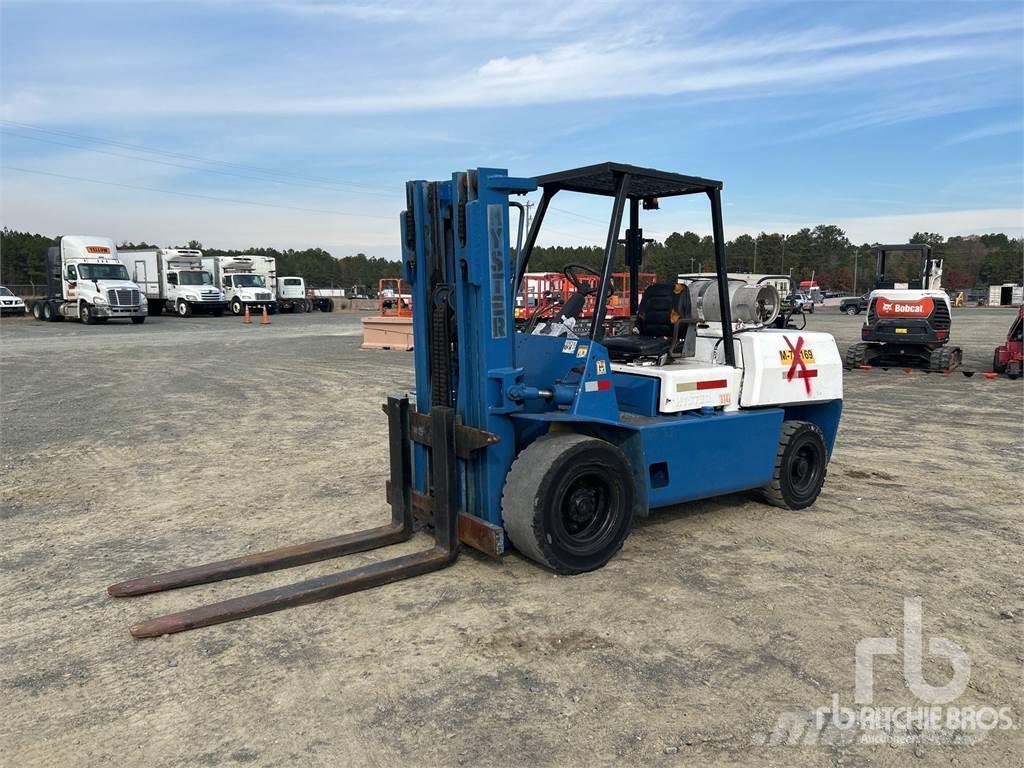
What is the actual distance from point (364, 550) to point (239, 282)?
125ft

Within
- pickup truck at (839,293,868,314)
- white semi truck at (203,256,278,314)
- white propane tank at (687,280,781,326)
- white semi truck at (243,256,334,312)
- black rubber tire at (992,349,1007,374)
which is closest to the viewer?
white propane tank at (687,280,781,326)

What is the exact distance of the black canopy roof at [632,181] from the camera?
5.33m

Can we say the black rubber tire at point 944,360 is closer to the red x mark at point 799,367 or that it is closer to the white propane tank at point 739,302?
the red x mark at point 799,367

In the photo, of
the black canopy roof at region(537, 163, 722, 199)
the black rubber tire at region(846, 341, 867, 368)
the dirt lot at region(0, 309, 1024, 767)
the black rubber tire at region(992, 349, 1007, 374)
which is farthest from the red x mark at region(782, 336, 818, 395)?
the black rubber tire at region(992, 349, 1007, 374)

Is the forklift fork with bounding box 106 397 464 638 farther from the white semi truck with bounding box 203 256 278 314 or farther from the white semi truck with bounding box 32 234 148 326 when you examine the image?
the white semi truck with bounding box 203 256 278 314

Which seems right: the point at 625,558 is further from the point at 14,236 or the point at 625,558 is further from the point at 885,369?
the point at 14,236

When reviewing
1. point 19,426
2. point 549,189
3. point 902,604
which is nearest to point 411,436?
point 549,189

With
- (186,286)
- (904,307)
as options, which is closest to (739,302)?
(904,307)

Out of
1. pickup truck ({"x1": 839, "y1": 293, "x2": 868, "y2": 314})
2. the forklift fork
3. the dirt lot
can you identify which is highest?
pickup truck ({"x1": 839, "y1": 293, "x2": 868, "y2": 314})

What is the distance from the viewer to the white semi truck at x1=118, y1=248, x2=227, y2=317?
3772 centimetres

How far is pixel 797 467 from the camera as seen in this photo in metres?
6.54

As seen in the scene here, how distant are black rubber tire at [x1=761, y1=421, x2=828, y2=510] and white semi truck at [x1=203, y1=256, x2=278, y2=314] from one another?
121 ft

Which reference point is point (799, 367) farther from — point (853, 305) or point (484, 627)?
point (853, 305)

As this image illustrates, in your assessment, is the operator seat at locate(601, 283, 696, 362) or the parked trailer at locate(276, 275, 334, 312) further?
the parked trailer at locate(276, 275, 334, 312)
